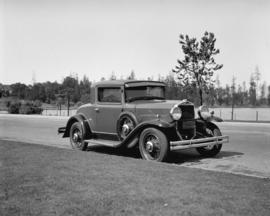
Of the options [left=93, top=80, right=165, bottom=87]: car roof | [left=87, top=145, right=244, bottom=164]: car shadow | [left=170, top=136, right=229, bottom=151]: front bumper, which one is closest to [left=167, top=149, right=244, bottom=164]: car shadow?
[left=87, top=145, right=244, bottom=164]: car shadow

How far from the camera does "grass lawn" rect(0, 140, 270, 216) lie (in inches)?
158

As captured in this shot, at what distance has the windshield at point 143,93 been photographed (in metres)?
8.88

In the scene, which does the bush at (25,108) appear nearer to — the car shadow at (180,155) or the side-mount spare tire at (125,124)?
the car shadow at (180,155)

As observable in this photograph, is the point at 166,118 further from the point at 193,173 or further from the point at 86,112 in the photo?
the point at 86,112

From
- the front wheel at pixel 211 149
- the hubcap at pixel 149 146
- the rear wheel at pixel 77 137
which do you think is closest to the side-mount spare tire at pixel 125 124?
the hubcap at pixel 149 146

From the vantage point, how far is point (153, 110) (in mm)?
8094

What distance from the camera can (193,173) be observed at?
19.5ft

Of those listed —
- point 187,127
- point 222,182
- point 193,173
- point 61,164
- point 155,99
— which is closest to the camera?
point 222,182

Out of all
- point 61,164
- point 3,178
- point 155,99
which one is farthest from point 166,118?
point 3,178

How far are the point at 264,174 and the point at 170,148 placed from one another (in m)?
2.01

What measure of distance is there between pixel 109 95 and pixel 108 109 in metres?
0.40

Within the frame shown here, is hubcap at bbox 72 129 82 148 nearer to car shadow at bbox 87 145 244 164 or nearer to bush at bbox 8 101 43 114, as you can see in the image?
car shadow at bbox 87 145 244 164

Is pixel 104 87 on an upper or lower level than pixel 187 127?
upper

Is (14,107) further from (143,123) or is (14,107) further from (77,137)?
(143,123)
